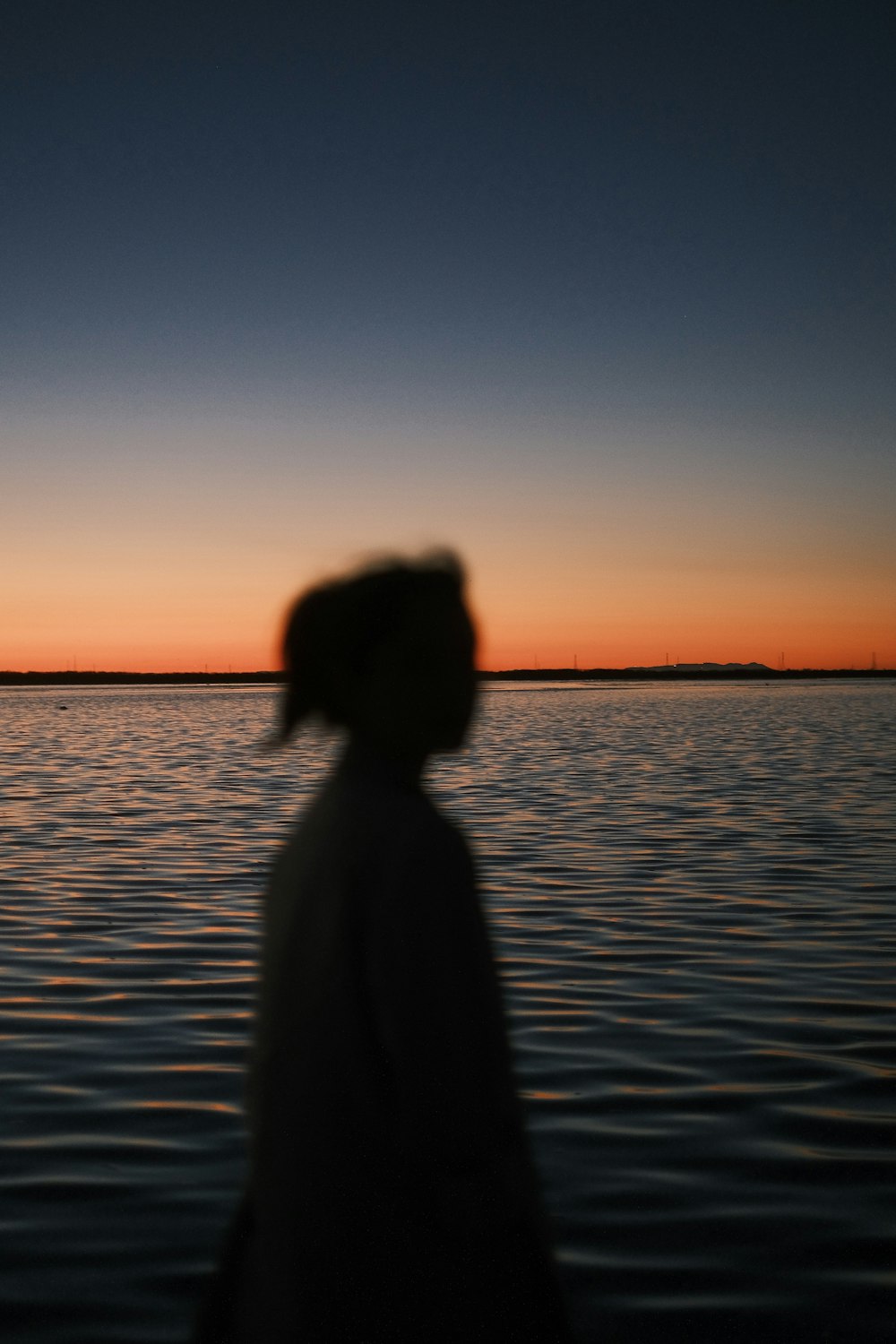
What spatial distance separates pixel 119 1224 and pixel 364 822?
→ 377cm

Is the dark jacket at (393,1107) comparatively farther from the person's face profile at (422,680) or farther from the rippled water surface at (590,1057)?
the rippled water surface at (590,1057)

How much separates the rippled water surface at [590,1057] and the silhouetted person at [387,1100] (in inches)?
96.0

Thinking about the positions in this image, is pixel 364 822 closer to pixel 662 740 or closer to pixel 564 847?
pixel 564 847

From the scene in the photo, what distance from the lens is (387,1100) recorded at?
2352 mm

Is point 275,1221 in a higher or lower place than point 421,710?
lower

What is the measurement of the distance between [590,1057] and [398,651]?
18.9 ft

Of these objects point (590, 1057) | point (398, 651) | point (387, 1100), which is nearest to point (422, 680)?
point (398, 651)

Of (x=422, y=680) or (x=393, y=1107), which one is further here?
(x=422, y=680)

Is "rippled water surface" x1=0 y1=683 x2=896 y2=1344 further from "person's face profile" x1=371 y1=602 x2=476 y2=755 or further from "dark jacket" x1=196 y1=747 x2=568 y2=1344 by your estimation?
"person's face profile" x1=371 y1=602 x2=476 y2=755

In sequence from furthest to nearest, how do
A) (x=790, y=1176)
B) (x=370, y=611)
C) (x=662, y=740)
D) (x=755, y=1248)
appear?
1. (x=662, y=740)
2. (x=790, y=1176)
3. (x=755, y=1248)
4. (x=370, y=611)

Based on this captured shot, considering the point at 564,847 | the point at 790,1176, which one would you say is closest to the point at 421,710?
the point at 790,1176

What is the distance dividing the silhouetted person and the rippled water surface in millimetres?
2439

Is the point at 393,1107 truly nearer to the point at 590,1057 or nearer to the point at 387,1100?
the point at 387,1100

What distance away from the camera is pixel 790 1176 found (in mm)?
5867
